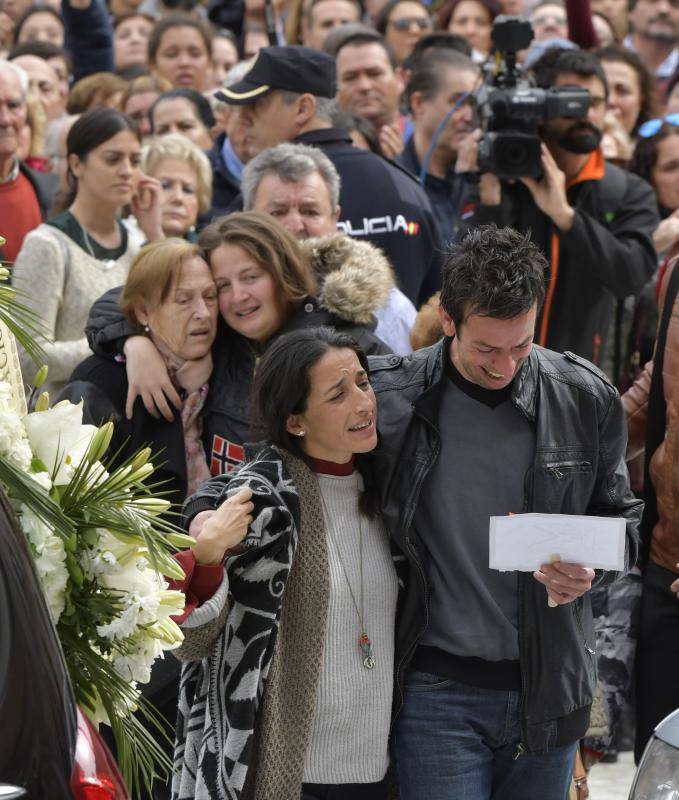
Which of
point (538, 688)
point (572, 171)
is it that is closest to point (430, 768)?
point (538, 688)

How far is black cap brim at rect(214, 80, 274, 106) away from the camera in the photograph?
5762 millimetres

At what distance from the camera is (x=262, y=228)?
4320mm

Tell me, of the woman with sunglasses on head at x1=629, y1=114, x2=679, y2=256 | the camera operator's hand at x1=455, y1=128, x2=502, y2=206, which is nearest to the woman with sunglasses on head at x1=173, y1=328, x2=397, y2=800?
the camera operator's hand at x1=455, y1=128, x2=502, y2=206

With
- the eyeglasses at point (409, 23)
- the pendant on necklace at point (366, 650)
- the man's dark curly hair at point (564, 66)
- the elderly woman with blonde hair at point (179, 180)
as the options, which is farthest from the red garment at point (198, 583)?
the eyeglasses at point (409, 23)

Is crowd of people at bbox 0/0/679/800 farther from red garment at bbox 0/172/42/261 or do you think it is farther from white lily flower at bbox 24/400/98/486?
white lily flower at bbox 24/400/98/486

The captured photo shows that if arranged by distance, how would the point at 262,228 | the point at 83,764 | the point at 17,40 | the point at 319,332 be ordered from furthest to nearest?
the point at 17,40 → the point at 262,228 → the point at 319,332 → the point at 83,764

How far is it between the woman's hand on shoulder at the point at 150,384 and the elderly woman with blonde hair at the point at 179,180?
2.23 m

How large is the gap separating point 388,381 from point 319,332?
8.8 inches

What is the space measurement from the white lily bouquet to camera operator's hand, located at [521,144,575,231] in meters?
3.12

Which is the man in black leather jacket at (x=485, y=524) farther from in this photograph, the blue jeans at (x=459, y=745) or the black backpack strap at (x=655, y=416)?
the black backpack strap at (x=655, y=416)

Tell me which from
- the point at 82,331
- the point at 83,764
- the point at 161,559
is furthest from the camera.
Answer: the point at 82,331

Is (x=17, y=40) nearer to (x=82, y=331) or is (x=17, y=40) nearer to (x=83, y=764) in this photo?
(x=82, y=331)

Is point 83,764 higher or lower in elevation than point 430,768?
higher

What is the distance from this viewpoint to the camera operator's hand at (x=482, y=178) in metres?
5.63
